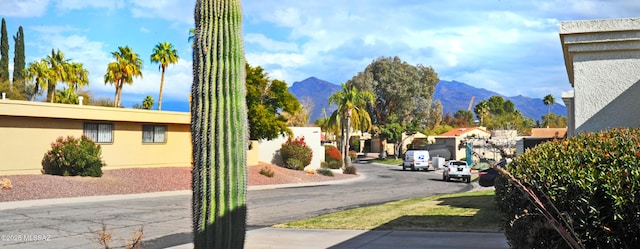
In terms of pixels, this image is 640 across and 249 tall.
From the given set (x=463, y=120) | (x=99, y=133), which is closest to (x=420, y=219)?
(x=99, y=133)

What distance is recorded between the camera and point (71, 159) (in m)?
26.9

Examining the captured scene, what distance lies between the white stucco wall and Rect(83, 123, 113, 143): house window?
13.5 m

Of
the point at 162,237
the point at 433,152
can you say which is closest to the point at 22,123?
the point at 162,237

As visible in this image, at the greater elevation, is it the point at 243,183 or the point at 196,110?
the point at 196,110

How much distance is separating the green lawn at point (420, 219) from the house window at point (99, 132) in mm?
18609

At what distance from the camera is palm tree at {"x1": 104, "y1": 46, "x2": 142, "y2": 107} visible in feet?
169

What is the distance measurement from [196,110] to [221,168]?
2.59ft

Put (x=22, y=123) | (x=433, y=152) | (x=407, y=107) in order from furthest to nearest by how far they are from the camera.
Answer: (x=407, y=107) < (x=433, y=152) < (x=22, y=123)

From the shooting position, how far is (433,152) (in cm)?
6694

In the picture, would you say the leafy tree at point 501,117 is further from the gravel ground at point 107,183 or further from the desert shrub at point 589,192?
the desert shrub at point 589,192

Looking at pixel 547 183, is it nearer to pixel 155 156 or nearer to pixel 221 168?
pixel 221 168

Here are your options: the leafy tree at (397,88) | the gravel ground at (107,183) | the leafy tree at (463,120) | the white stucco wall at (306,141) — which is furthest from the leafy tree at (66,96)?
the leafy tree at (463,120)

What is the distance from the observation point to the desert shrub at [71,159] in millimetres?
26875

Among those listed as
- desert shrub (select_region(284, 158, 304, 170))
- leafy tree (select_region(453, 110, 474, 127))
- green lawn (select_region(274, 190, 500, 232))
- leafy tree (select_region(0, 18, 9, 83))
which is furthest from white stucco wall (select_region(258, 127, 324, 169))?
leafy tree (select_region(453, 110, 474, 127))
